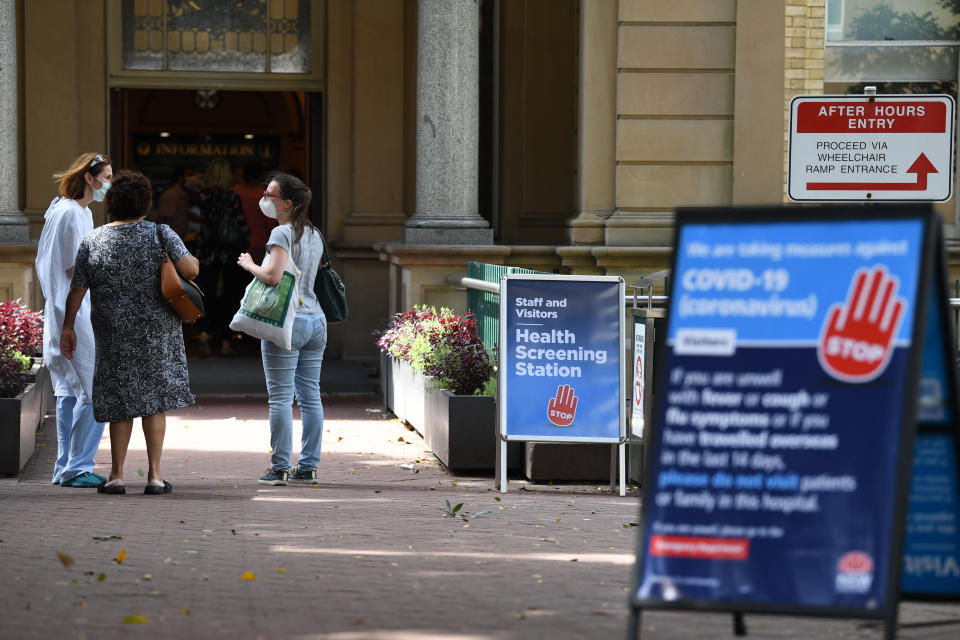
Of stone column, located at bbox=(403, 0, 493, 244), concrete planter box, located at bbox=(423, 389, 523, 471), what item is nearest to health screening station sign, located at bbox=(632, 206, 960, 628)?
concrete planter box, located at bbox=(423, 389, 523, 471)

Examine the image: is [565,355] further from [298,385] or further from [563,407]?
[298,385]

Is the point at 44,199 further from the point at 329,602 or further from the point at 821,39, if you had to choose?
the point at 329,602

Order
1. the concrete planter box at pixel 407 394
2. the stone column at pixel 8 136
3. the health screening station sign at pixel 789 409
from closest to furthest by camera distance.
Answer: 1. the health screening station sign at pixel 789 409
2. the concrete planter box at pixel 407 394
3. the stone column at pixel 8 136

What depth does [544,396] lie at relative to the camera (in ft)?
28.6

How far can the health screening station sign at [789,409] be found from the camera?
4289 millimetres

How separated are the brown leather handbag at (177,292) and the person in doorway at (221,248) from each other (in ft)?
23.4

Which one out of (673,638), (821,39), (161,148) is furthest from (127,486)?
(161,148)

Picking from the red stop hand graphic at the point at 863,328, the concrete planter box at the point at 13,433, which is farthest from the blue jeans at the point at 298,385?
the red stop hand graphic at the point at 863,328

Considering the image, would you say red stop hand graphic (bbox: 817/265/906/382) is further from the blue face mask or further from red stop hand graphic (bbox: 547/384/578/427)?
the blue face mask

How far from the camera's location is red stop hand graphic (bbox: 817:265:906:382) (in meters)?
4.33

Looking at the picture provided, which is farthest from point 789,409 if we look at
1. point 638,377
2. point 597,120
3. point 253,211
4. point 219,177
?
point 219,177

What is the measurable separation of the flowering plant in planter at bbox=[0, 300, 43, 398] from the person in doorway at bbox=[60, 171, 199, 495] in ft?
4.38

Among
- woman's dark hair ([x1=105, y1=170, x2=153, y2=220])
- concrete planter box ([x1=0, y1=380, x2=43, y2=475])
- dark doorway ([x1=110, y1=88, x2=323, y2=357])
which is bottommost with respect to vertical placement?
concrete planter box ([x1=0, y1=380, x2=43, y2=475])

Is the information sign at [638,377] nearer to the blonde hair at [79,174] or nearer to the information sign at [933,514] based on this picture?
the blonde hair at [79,174]
